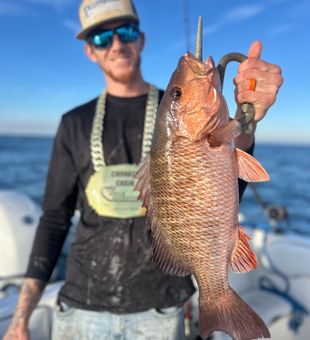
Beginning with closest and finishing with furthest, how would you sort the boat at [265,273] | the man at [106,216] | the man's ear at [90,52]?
the man at [106,216] → the man's ear at [90,52] → the boat at [265,273]

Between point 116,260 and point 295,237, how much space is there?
10.9ft

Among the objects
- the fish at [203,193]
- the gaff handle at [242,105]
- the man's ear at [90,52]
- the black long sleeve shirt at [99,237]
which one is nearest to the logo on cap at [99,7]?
the man's ear at [90,52]

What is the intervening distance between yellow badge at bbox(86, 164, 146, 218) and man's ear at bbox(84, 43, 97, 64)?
0.89 m

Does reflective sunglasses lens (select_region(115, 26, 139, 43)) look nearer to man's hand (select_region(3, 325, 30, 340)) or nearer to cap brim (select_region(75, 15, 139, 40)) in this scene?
cap brim (select_region(75, 15, 139, 40))

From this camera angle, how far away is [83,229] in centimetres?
258

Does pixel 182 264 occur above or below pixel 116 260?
above

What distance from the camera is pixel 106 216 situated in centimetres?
250

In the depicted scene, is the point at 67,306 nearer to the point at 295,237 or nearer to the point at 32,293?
the point at 32,293

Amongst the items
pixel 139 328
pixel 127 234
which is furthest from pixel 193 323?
pixel 127 234

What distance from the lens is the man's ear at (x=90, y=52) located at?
2.86 metres

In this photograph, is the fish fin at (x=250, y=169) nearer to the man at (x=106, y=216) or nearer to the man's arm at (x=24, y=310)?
the man at (x=106, y=216)

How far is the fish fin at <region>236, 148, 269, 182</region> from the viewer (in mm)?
1538

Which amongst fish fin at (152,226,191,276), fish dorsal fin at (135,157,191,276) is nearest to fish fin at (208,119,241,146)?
fish dorsal fin at (135,157,191,276)

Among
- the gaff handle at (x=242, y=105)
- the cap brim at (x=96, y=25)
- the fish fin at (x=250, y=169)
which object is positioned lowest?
the fish fin at (x=250, y=169)
